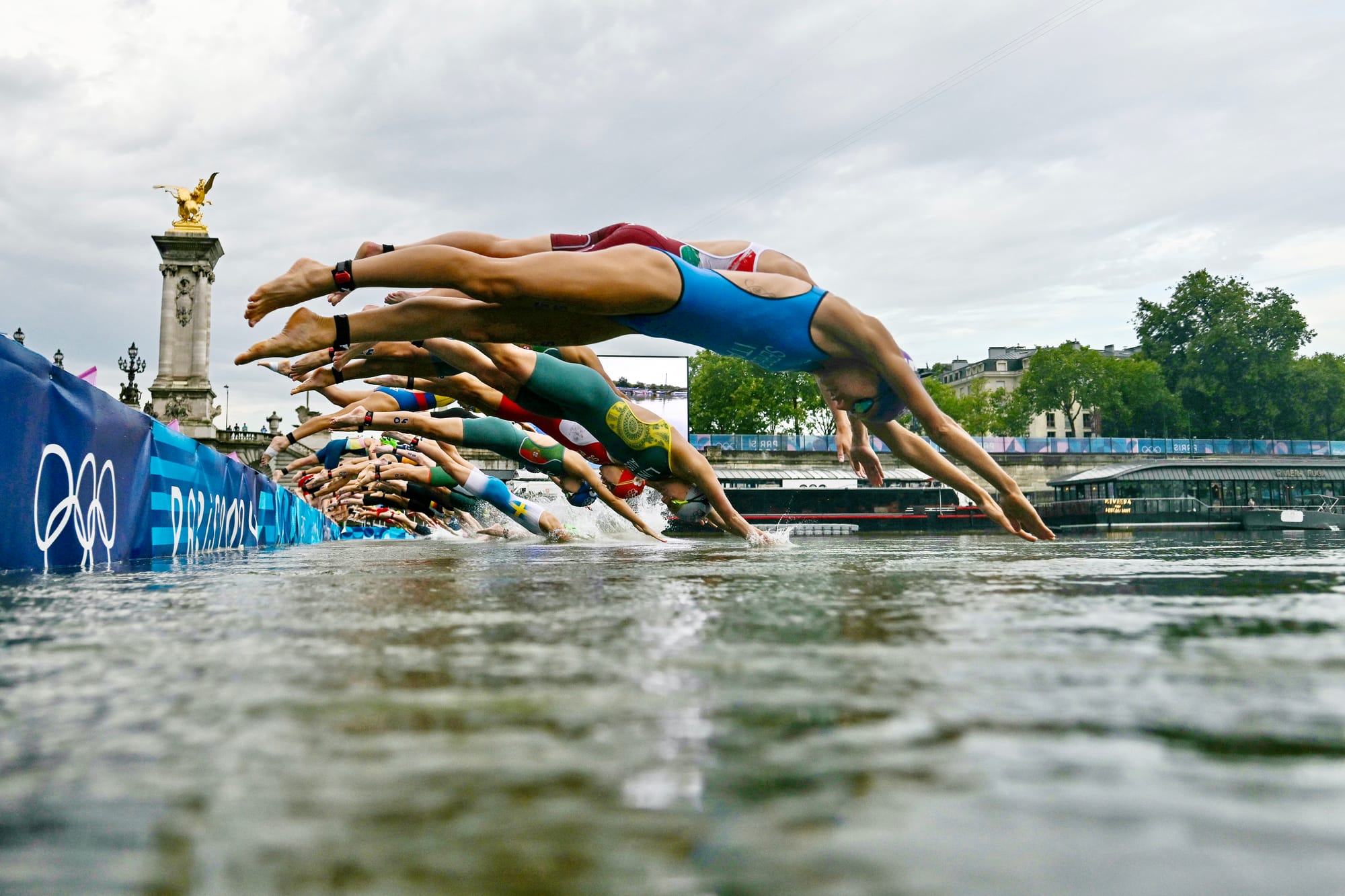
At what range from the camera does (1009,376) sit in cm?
10519

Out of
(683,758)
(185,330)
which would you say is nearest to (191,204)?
(185,330)

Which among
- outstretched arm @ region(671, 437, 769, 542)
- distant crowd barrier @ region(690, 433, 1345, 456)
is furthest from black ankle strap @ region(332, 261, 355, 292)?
distant crowd barrier @ region(690, 433, 1345, 456)

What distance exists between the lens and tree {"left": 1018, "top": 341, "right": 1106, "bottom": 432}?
6950 cm

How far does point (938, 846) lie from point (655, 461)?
865cm

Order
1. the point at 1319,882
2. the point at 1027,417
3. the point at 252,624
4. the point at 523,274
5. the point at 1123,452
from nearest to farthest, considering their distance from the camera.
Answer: the point at 1319,882
the point at 252,624
the point at 523,274
the point at 1123,452
the point at 1027,417

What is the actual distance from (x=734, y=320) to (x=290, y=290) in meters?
2.24

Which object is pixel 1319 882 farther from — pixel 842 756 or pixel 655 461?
pixel 655 461

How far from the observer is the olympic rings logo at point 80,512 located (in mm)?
4516

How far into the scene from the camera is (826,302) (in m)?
5.49

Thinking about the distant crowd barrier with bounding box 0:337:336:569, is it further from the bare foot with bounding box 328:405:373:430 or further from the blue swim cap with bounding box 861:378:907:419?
the blue swim cap with bounding box 861:378:907:419

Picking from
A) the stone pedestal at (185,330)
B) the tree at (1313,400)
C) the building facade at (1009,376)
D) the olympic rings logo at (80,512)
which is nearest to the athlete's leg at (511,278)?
the olympic rings logo at (80,512)

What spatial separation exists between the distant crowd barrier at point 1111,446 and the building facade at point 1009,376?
2945 cm

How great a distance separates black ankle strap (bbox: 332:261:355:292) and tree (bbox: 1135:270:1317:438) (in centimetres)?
7467

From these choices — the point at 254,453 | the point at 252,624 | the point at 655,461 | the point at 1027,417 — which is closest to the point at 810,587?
the point at 252,624
